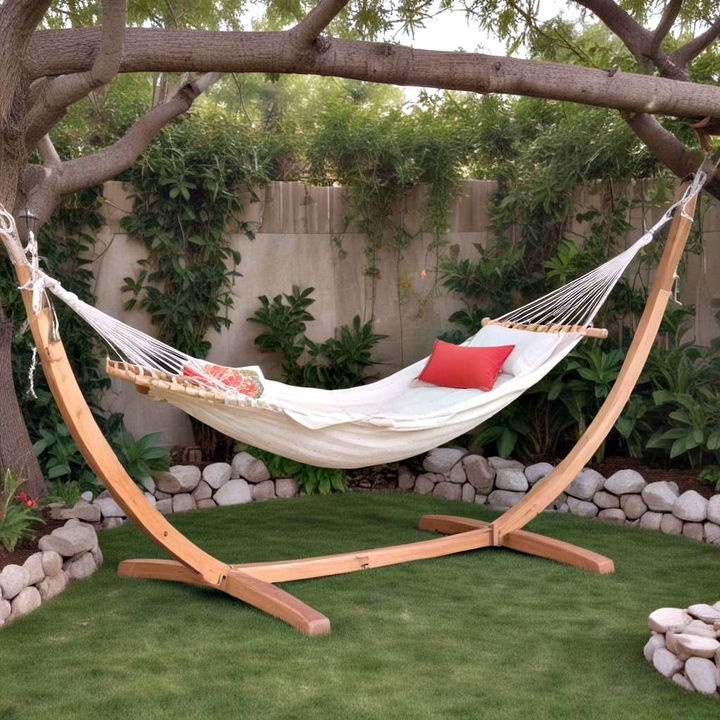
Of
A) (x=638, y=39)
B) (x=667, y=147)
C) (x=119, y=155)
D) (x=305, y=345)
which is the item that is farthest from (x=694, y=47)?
(x=119, y=155)

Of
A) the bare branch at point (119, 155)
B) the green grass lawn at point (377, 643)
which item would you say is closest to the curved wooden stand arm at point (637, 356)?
the green grass lawn at point (377, 643)

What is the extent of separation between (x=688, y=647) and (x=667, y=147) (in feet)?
8.21

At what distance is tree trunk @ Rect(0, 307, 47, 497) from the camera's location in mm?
3764

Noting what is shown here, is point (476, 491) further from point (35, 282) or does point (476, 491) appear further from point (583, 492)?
point (35, 282)

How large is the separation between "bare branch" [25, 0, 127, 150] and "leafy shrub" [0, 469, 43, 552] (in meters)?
1.30

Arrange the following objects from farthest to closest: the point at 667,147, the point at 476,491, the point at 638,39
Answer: the point at 476,491, the point at 638,39, the point at 667,147

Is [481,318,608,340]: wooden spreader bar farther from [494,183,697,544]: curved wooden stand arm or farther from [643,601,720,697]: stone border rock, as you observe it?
[643,601,720,697]: stone border rock

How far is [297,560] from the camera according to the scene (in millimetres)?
3383

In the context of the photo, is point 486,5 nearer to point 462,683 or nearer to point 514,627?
point 514,627

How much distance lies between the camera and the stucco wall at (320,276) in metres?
5.06

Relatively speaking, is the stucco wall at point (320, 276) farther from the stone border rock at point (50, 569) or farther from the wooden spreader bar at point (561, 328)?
the stone border rock at point (50, 569)

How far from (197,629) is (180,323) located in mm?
2439

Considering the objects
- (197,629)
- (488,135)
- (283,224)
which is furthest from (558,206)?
(197,629)

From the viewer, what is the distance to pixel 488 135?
5.57 m
